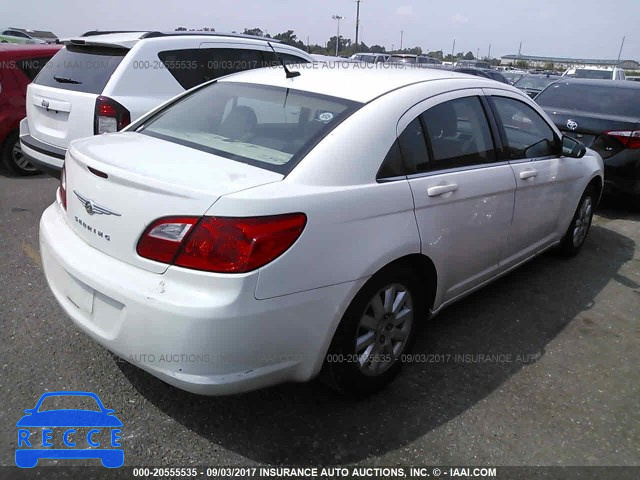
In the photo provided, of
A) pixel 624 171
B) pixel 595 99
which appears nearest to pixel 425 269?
pixel 624 171

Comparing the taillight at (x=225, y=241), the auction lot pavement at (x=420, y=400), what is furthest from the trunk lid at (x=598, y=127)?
the taillight at (x=225, y=241)

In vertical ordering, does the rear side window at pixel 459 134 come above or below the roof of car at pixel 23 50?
below

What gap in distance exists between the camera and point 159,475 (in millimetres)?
2232

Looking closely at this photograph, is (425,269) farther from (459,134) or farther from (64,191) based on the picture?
(64,191)

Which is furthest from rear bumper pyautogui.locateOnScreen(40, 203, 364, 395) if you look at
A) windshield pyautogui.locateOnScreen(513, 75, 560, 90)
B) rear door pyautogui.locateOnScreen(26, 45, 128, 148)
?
windshield pyautogui.locateOnScreen(513, 75, 560, 90)

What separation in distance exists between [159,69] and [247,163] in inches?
130

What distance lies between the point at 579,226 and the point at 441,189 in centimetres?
264

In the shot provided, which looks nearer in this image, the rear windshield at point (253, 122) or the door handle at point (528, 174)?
the rear windshield at point (253, 122)

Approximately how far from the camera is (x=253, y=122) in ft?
9.48

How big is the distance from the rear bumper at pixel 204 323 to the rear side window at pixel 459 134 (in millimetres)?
1028

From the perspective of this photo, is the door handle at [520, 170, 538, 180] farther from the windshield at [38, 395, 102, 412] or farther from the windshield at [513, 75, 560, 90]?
the windshield at [513, 75, 560, 90]

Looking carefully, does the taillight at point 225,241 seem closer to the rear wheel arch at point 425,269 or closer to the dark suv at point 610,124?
the rear wheel arch at point 425,269

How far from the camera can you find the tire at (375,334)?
2.47 metres

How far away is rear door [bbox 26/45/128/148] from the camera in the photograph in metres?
4.96
